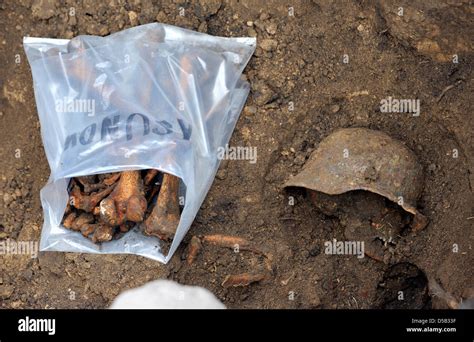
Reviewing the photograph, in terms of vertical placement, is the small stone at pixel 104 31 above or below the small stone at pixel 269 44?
below

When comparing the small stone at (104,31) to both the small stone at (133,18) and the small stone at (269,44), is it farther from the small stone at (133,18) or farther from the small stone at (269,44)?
the small stone at (269,44)

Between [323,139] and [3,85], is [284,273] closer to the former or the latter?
[323,139]

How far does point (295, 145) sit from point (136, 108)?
79cm

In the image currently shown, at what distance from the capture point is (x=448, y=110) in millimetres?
4316

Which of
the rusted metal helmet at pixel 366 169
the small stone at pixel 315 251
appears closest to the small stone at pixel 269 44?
the rusted metal helmet at pixel 366 169

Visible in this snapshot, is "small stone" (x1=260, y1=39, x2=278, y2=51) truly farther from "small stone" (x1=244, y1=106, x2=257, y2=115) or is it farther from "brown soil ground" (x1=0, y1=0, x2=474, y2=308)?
"small stone" (x1=244, y1=106, x2=257, y2=115)

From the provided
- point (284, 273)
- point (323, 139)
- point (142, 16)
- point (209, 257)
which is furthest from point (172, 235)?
point (142, 16)

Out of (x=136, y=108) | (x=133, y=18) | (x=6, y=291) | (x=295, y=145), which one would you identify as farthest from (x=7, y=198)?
(x=295, y=145)

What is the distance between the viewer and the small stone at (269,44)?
14.9 feet

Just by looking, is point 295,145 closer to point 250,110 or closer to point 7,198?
point 250,110

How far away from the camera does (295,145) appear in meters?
4.43

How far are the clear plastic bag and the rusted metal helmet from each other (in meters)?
0.51

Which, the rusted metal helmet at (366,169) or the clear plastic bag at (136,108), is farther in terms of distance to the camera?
the clear plastic bag at (136,108)

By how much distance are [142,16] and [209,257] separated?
1.28 meters
